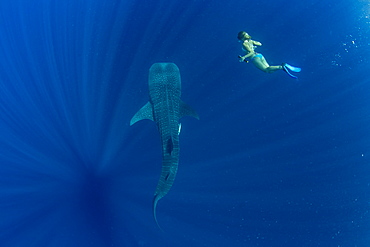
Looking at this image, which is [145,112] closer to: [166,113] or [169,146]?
[166,113]

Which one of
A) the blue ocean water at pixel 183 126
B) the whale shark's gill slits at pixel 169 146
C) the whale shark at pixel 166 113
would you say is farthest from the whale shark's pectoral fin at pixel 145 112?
the blue ocean water at pixel 183 126

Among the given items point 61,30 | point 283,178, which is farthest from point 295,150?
point 61,30

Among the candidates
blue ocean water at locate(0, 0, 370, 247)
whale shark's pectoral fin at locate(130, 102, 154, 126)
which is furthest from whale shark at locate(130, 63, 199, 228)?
blue ocean water at locate(0, 0, 370, 247)

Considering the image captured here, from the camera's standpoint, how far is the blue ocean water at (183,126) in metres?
6.30

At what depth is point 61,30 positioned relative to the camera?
6.52 m

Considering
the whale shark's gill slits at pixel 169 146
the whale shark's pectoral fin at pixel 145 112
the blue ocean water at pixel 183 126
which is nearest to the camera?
the whale shark's gill slits at pixel 169 146

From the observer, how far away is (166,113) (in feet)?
14.3

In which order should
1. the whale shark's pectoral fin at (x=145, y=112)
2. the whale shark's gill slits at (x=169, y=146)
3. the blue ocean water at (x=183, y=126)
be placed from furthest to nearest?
1. the blue ocean water at (x=183, y=126)
2. the whale shark's pectoral fin at (x=145, y=112)
3. the whale shark's gill slits at (x=169, y=146)

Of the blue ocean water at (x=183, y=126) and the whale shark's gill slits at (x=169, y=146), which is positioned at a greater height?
the blue ocean water at (x=183, y=126)

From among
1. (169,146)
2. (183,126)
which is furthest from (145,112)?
(183,126)

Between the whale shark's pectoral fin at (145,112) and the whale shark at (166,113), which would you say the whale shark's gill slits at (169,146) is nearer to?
the whale shark at (166,113)

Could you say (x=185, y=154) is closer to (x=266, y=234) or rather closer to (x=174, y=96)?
(x=174, y=96)

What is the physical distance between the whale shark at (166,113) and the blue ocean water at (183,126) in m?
2.05

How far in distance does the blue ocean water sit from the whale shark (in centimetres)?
205
